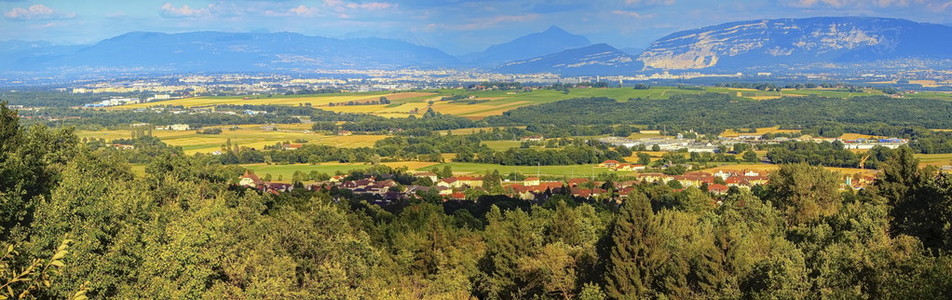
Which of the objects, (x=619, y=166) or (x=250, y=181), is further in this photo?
(x=619, y=166)

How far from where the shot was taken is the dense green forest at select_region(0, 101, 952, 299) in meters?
14.9

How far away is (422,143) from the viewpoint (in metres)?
76.2

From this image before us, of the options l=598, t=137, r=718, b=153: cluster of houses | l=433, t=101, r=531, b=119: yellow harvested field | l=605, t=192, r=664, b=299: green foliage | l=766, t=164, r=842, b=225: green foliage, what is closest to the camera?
l=605, t=192, r=664, b=299: green foliage

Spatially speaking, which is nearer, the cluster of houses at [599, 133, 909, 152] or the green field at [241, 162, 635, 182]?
the green field at [241, 162, 635, 182]

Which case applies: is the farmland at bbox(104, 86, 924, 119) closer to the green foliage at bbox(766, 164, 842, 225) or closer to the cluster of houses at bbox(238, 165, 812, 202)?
the cluster of houses at bbox(238, 165, 812, 202)

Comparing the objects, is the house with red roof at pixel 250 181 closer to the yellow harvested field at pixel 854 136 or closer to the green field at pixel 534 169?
the green field at pixel 534 169

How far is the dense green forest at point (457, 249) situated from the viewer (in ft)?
48.7

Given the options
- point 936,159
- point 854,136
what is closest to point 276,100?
point 854,136

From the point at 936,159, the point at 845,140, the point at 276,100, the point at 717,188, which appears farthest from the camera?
the point at 276,100

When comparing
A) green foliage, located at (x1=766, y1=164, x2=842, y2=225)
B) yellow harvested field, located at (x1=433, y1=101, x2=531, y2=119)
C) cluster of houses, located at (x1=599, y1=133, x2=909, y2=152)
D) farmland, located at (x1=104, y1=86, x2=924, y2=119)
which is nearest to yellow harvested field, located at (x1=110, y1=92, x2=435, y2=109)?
farmland, located at (x1=104, y1=86, x2=924, y2=119)

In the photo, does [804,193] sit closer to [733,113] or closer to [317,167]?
[317,167]

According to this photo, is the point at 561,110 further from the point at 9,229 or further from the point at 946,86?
the point at 9,229

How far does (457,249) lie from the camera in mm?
24734

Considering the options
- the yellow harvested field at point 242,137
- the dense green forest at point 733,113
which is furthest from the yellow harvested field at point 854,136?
the yellow harvested field at point 242,137
